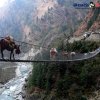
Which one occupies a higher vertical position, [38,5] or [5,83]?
[38,5]

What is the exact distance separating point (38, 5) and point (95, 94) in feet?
296

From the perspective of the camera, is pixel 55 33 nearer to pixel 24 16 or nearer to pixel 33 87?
pixel 24 16

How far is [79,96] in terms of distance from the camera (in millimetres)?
29578

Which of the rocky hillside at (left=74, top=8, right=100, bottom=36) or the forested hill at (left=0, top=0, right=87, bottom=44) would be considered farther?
the forested hill at (left=0, top=0, right=87, bottom=44)

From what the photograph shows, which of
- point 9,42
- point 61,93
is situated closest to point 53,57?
point 9,42

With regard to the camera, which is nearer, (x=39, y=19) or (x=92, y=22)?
(x=92, y=22)

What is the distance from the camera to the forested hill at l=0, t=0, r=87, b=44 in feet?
310

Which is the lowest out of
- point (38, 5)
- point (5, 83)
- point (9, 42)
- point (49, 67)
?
point (5, 83)

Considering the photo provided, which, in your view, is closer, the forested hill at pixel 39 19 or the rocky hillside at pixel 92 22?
the rocky hillside at pixel 92 22

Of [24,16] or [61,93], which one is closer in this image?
[61,93]

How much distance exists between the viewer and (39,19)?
106938 mm

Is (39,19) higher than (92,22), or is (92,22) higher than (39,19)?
(39,19)

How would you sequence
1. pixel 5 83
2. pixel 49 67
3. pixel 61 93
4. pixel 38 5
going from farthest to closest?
pixel 38 5, pixel 5 83, pixel 49 67, pixel 61 93

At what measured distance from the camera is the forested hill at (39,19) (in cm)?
9450
